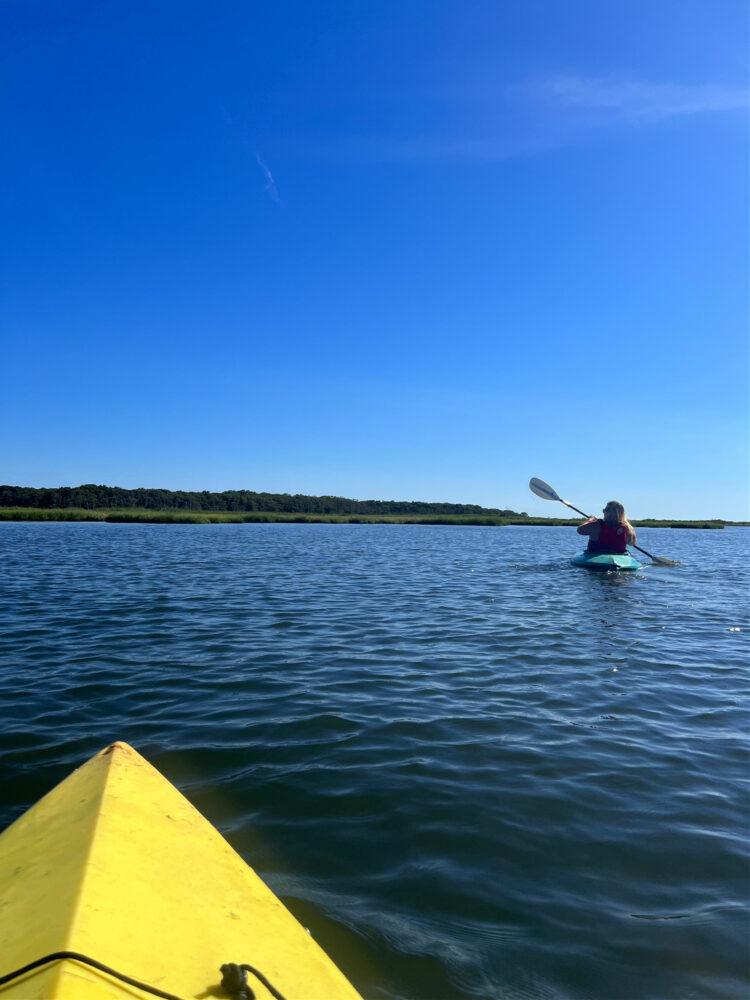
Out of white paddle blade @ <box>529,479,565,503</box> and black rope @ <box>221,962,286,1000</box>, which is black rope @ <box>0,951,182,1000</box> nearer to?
black rope @ <box>221,962,286,1000</box>

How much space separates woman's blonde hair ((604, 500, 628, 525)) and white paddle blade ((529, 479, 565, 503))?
7.77 feet

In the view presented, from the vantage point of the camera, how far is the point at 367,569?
18984 millimetres

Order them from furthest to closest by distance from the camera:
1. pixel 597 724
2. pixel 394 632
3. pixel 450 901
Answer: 1. pixel 394 632
2. pixel 597 724
3. pixel 450 901

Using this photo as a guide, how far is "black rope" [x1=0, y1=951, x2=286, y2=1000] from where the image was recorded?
1.91 metres

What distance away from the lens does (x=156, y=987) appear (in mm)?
1992

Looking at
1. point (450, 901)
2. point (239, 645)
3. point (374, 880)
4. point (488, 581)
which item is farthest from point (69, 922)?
point (488, 581)

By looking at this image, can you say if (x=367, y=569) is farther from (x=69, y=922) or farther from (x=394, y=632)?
(x=69, y=922)

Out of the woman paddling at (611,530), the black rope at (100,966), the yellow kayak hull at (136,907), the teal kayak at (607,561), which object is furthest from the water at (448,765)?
the woman paddling at (611,530)

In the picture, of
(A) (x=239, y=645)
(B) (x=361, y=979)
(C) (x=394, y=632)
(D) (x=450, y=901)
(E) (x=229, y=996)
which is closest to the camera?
(E) (x=229, y=996)

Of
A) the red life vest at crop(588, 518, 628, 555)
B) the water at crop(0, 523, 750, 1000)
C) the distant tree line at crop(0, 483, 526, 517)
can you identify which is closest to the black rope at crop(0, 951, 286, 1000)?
the water at crop(0, 523, 750, 1000)

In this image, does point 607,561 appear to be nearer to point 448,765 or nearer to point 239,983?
point 448,765

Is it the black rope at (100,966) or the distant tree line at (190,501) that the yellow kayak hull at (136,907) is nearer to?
the black rope at (100,966)

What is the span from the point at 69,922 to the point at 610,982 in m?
2.20

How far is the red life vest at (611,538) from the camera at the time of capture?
1766cm
